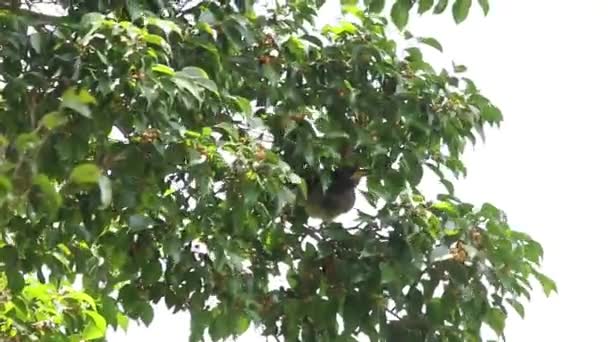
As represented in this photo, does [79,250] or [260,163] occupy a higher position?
[260,163]

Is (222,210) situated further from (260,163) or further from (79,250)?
(79,250)

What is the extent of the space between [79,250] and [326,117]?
1.56 ft

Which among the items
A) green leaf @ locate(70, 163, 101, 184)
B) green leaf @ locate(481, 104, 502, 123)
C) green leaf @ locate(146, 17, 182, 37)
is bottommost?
green leaf @ locate(70, 163, 101, 184)

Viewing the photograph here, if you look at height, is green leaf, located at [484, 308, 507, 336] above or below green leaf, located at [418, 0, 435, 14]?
below

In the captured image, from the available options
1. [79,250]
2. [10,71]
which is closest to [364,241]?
[79,250]

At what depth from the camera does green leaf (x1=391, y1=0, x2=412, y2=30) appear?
189cm

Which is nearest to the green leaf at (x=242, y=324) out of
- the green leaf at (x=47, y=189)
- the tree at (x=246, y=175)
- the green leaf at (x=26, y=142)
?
the tree at (x=246, y=175)

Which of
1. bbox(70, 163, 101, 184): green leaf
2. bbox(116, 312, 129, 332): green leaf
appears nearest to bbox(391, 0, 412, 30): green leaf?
bbox(116, 312, 129, 332): green leaf

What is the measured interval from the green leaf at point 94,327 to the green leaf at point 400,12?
0.71 m

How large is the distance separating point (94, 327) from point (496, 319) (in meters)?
0.67

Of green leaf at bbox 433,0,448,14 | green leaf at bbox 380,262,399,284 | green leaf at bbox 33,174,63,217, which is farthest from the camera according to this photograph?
green leaf at bbox 433,0,448,14

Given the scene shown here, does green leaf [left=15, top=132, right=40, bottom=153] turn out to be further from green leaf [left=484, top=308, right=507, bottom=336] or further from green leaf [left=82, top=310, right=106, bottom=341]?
green leaf [left=484, top=308, right=507, bottom=336]

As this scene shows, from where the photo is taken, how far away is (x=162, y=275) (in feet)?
5.63

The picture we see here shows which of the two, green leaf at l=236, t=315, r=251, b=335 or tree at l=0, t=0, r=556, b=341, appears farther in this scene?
green leaf at l=236, t=315, r=251, b=335
